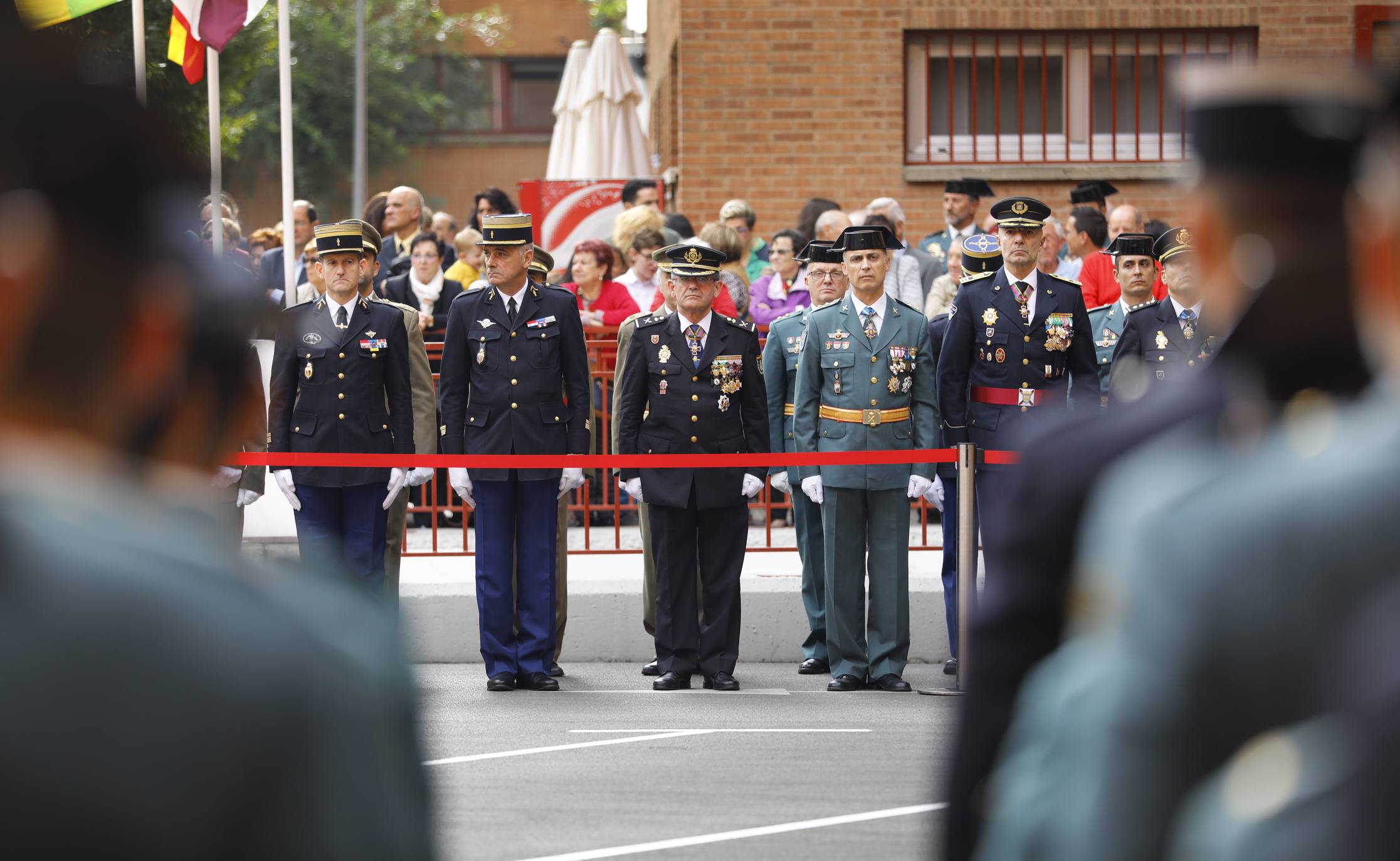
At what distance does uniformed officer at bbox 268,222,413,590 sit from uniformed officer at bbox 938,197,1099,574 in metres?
2.72

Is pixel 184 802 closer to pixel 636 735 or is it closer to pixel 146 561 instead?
pixel 146 561

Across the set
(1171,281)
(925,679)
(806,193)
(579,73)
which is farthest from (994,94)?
(925,679)

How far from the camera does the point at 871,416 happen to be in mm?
9148

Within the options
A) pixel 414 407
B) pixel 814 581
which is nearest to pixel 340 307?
pixel 414 407

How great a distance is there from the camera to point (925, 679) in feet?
30.3

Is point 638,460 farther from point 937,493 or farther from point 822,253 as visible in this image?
point 822,253

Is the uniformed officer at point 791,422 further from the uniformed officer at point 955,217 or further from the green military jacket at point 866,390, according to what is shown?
the uniformed officer at point 955,217

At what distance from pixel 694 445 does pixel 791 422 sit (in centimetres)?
73

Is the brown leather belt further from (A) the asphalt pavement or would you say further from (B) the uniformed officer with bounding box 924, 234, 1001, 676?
(A) the asphalt pavement

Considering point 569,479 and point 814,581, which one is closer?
point 569,479

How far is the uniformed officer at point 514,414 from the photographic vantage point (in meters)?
9.02

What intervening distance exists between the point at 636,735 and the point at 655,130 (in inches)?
573

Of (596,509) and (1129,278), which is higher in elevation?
(1129,278)

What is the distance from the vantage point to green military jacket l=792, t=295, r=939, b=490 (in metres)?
9.14
